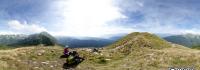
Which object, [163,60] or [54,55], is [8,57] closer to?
[54,55]

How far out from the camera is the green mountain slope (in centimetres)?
4356

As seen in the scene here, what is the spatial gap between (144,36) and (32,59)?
100 ft

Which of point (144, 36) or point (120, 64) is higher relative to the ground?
point (144, 36)

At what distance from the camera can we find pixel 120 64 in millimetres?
47938

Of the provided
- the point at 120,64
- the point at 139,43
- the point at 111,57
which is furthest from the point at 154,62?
the point at 139,43

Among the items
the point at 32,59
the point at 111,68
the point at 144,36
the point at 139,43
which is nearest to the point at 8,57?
the point at 32,59

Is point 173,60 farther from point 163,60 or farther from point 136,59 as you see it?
point 136,59

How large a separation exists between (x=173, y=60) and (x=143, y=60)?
4899 mm

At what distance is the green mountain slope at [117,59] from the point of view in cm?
4356

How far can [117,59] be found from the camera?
53.8 meters

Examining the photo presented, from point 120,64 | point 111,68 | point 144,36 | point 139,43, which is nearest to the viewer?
point 111,68

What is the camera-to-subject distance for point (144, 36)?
7069cm

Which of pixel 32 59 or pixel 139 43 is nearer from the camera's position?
pixel 32 59

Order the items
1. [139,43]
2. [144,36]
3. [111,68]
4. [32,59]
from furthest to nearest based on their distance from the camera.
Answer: [144,36] < [139,43] < [32,59] < [111,68]
